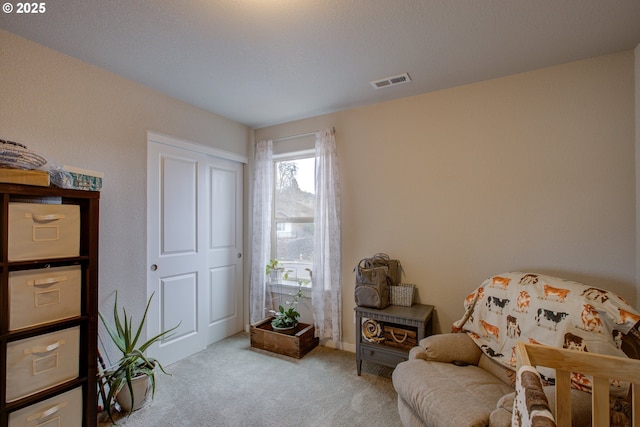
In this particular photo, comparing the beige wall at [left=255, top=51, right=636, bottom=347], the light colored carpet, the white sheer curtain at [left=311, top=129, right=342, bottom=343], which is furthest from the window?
the light colored carpet

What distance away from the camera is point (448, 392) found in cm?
153

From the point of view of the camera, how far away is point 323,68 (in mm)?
2203

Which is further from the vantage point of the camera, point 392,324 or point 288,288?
point 288,288

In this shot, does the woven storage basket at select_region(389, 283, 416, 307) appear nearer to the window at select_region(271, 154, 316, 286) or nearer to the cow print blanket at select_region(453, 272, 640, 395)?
the cow print blanket at select_region(453, 272, 640, 395)

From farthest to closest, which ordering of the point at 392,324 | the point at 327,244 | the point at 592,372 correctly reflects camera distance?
1. the point at 327,244
2. the point at 392,324
3. the point at 592,372

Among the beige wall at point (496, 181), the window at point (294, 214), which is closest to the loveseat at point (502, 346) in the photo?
the beige wall at point (496, 181)

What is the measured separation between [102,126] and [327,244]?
2.26 meters

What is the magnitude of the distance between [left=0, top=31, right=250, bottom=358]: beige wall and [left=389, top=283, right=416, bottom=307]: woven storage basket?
2256mm

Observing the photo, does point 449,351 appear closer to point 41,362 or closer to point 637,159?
point 637,159

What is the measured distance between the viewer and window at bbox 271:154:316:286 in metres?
3.37

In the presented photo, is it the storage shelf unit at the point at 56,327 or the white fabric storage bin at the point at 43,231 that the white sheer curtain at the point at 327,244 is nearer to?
the storage shelf unit at the point at 56,327

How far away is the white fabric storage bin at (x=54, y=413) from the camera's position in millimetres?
1486

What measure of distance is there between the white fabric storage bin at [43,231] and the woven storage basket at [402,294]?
94.5 inches

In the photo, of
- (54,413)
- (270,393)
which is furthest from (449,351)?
(54,413)
